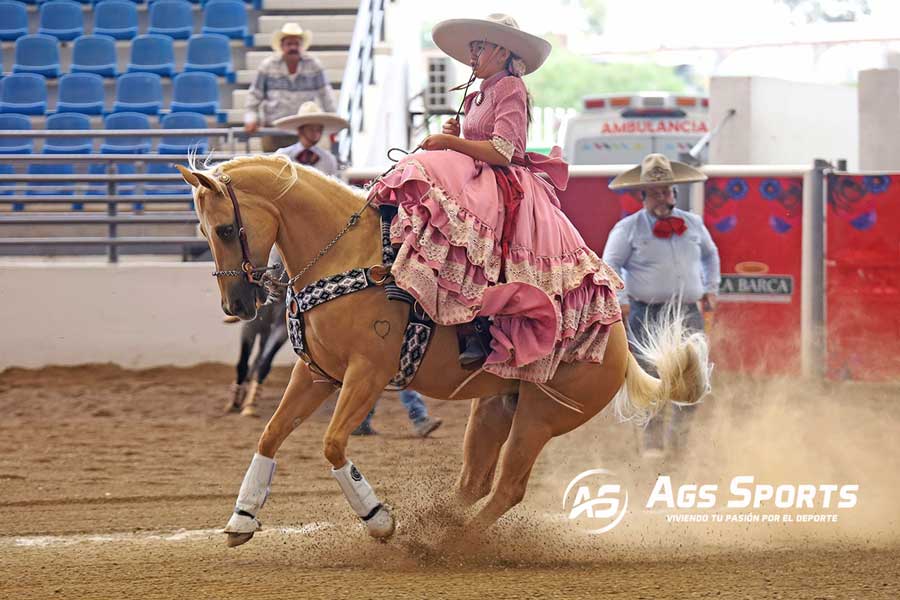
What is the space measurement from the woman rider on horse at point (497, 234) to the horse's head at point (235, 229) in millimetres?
473

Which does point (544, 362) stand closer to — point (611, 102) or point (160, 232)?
point (160, 232)

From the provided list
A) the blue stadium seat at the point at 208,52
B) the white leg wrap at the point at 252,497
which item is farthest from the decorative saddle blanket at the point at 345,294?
the blue stadium seat at the point at 208,52

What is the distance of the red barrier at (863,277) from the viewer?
10.1 meters

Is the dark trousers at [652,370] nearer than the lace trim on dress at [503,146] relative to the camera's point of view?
No

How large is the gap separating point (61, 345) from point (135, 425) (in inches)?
82.9

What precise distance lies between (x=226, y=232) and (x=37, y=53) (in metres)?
10.2

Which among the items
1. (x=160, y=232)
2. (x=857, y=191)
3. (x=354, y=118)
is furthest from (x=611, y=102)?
(x=160, y=232)

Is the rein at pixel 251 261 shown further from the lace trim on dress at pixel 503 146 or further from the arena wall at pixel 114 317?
the arena wall at pixel 114 317

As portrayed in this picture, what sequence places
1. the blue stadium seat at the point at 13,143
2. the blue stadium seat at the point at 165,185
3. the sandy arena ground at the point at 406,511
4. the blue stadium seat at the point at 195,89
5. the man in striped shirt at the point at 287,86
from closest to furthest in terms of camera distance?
1. the sandy arena ground at the point at 406,511
2. the man in striped shirt at the point at 287,86
3. the blue stadium seat at the point at 165,185
4. the blue stadium seat at the point at 13,143
5. the blue stadium seat at the point at 195,89

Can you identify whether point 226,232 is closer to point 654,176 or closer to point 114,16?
point 654,176

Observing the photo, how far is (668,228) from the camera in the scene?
24.8 ft

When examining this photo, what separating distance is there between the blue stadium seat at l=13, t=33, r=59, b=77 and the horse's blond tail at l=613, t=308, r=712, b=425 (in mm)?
10263

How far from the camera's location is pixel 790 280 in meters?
10.4

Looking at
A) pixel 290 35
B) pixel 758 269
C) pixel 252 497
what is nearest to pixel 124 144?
pixel 290 35
